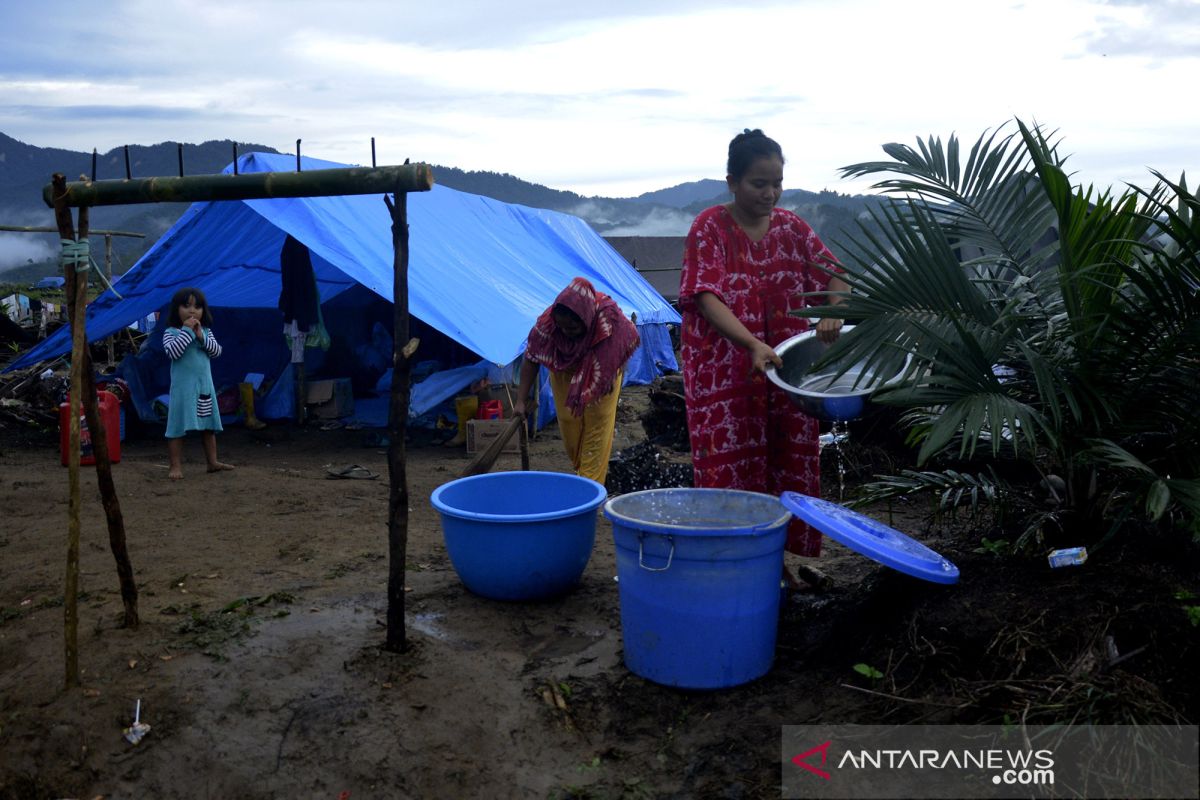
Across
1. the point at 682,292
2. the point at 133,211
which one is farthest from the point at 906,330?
the point at 133,211

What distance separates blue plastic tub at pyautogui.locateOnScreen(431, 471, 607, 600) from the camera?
3299mm

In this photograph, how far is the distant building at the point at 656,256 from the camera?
56.5ft

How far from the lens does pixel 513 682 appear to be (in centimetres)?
286

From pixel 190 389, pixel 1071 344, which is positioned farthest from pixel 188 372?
pixel 1071 344

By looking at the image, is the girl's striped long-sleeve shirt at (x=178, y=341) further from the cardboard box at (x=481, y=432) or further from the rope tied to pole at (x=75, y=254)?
the rope tied to pole at (x=75, y=254)

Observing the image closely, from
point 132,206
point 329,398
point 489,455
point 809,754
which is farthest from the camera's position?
point 132,206

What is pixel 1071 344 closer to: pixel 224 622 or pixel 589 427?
pixel 589 427

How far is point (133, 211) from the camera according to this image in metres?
26.2

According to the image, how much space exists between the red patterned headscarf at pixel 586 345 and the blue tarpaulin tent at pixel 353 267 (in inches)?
89.3

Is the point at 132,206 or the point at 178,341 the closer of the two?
the point at 178,341

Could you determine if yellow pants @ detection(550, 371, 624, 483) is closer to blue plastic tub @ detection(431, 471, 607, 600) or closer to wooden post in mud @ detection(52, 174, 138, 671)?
blue plastic tub @ detection(431, 471, 607, 600)

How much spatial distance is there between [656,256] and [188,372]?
1309cm

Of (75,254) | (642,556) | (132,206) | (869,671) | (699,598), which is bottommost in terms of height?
(869,671)

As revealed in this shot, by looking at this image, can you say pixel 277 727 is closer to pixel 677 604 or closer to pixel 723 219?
pixel 677 604
